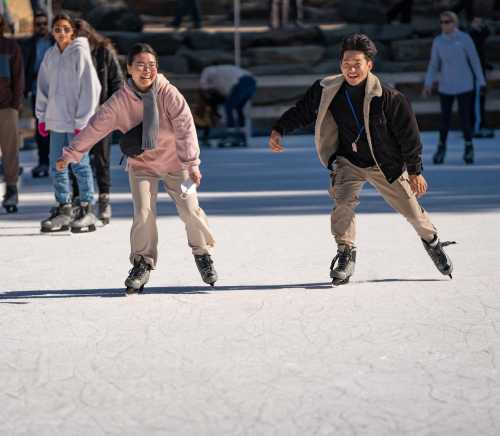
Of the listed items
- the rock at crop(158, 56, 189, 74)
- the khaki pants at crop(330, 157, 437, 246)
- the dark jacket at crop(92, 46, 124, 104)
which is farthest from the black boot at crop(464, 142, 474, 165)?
the rock at crop(158, 56, 189, 74)

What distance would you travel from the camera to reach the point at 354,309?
6.93 meters

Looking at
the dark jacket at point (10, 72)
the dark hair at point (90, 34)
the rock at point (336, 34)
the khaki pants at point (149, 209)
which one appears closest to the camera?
the khaki pants at point (149, 209)

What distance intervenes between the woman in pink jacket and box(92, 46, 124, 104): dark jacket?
10.1 feet

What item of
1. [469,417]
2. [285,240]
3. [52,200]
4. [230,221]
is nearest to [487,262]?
[285,240]

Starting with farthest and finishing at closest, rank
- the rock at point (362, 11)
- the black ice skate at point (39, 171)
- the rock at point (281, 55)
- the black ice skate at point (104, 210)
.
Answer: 1. the rock at point (362, 11)
2. the rock at point (281, 55)
3. the black ice skate at point (39, 171)
4. the black ice skate at point (104, 210)

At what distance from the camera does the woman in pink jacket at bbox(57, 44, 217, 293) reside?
295 inches

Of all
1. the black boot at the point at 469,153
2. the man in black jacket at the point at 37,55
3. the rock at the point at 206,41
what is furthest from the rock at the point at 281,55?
the man in black jacket at the point at 37,55

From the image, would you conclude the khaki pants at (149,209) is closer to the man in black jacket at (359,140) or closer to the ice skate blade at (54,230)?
the man in black jacket at (359,140)

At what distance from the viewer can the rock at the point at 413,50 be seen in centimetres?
2708

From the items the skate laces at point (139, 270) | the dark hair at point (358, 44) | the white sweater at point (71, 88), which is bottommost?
the skate laces at point (139, 270)

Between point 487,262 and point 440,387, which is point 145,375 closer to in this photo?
point 440,387

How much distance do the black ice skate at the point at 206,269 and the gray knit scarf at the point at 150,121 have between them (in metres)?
0.65

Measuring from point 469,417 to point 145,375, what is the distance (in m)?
1.28

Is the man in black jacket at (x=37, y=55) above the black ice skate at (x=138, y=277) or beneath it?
beneath
